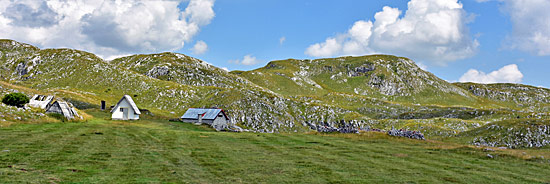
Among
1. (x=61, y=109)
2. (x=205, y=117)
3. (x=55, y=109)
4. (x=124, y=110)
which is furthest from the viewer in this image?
(x=205, y=117)

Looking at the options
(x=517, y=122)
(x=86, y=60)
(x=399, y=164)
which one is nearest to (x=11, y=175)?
(x=399, y=164)

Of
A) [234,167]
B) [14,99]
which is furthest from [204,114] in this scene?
[234,167]

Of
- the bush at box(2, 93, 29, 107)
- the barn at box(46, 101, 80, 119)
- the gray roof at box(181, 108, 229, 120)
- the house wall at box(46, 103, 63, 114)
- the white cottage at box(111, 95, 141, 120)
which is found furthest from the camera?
the gray roof at box(181, 108, 229, 120)

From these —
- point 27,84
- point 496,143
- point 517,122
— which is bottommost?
point 496,143

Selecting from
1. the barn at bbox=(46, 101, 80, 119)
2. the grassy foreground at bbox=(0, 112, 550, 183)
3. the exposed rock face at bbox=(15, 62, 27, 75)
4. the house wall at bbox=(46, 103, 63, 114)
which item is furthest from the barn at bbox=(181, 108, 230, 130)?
the exposed rock face at bbox=(15, 62, 27, 75)

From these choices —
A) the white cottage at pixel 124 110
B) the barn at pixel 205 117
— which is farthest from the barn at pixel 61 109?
the barn at pixel 205 117

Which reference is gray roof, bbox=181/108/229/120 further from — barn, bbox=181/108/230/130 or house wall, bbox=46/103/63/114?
house wall, bbox=46/103/63/114

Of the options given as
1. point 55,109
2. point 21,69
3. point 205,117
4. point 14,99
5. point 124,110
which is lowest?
point 205,117

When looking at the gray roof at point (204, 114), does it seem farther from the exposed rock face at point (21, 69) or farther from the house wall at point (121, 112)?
the exposed rock face at point (21, 69)

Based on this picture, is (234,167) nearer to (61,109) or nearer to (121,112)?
(61,109)

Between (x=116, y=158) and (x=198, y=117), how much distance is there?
71908mm

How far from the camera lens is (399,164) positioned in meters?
23.6

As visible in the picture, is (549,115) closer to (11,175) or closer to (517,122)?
(517,122)

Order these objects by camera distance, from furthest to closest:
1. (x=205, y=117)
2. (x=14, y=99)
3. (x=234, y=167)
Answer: (x=205, y=117)
(x=14, y=99)
(x=234, y=167)
